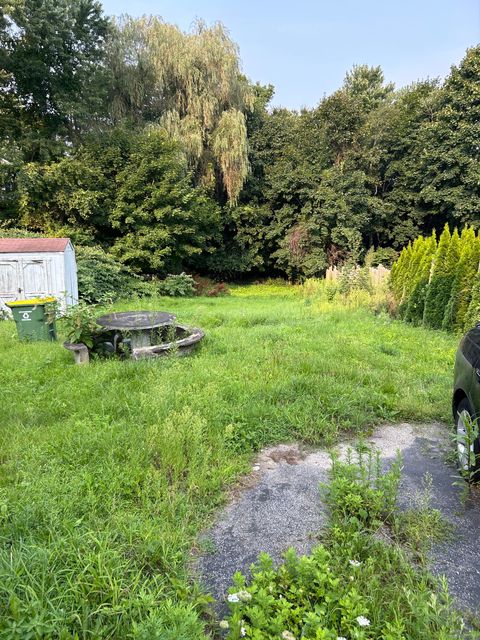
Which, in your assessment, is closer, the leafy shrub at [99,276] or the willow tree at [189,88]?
the leafy shrub at [99,276]

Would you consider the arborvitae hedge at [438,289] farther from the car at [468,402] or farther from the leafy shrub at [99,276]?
the leafy shrub at [99,276]

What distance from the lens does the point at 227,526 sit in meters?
2.26

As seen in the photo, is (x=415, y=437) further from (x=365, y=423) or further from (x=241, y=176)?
(x=241, y=176)

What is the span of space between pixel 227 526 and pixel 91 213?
14.2 meters

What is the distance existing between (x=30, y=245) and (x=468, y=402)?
1081 centimetres

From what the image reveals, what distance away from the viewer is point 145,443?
9.46 feet

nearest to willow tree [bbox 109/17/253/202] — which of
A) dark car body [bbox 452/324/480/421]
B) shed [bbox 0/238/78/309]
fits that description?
shed [bbox 0/238/78/309]

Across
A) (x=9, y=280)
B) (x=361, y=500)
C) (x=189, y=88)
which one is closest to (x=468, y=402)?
(x=361, y=500)

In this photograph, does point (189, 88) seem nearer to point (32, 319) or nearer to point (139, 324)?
point (32, 319)

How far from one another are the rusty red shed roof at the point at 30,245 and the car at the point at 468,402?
10126 mm

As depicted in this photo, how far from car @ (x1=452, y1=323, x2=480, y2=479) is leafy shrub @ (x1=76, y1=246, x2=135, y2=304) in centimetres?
1088

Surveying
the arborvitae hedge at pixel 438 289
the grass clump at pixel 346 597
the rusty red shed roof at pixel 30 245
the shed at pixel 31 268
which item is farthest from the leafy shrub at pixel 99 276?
the grass clump at pixel 346 597

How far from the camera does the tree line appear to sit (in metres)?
14.0

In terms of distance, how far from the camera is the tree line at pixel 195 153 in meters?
14.0
